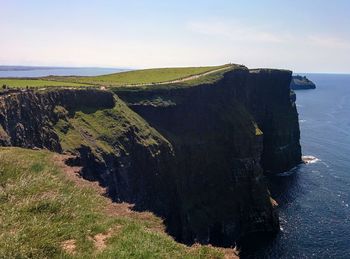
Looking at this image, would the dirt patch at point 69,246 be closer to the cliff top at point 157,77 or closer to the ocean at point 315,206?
the ocean at point 315,206

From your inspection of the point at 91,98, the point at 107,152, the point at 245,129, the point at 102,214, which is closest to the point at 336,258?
the point at 245,129

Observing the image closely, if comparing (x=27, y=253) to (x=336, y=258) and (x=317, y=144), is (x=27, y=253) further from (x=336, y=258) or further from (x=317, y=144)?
(x=317, y=144)

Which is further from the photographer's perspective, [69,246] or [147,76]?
[147,76]

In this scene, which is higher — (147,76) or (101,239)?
(147,76)

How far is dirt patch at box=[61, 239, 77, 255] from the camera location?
19.2 m

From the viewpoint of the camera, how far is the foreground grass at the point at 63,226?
1875 centimetres

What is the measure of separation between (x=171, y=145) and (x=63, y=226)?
65.1 meters

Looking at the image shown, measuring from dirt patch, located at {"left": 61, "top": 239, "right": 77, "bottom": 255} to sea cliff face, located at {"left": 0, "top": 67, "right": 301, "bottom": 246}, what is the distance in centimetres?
3392

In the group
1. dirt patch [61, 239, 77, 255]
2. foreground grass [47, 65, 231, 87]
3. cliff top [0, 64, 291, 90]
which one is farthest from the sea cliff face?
dirt patch [61, 239, 77, 255]

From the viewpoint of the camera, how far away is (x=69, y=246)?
65.1ft

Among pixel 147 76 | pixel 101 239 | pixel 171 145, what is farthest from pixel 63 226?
pixel 147 76

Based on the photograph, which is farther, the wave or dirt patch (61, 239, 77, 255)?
the wave

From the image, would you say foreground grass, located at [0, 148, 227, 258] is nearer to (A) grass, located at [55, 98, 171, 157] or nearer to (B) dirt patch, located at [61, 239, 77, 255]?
(B) dirt patch, located at [61, 239, 77, 255]

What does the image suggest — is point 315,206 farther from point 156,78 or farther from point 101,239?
point 101,239
